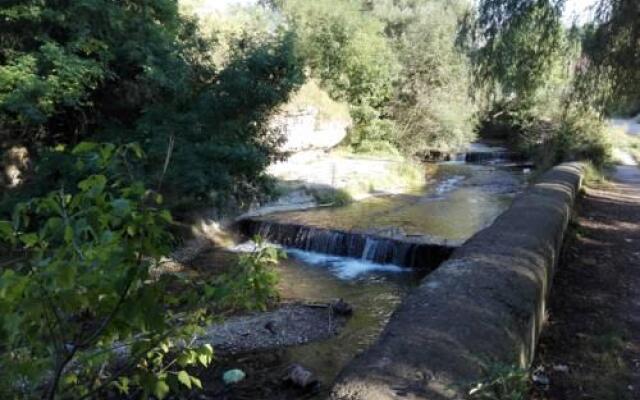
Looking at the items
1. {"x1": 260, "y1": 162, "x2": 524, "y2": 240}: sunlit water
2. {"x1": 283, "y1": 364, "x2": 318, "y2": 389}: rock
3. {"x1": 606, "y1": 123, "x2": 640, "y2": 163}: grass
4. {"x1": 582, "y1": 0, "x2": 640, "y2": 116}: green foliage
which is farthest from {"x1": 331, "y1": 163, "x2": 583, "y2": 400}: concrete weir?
{"x1": 606, "y1": 123, "x2": 640, "y2": 163}: grass

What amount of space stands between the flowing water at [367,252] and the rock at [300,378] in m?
0.17

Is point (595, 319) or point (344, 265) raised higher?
point (595, 319)

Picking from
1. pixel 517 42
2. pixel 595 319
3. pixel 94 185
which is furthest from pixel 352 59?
pixel 94 185

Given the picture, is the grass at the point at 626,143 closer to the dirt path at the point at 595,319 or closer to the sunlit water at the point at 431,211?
the sunlit water at the point at 431,211

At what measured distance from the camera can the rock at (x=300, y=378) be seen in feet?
17.7

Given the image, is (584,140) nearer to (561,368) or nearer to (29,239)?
(561,368)

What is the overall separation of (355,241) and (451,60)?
1336cm

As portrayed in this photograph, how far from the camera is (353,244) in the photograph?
1103cm

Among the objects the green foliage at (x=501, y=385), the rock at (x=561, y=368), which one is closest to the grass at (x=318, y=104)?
the rock at (x=561, y=368)

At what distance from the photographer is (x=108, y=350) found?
155 cm

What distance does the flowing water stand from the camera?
21.2 ft

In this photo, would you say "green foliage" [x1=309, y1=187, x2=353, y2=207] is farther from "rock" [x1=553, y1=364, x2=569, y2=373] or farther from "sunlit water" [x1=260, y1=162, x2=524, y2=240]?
"rock" [x1=553, y1=364, x2=569, y2=373]

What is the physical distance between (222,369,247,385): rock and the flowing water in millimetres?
573

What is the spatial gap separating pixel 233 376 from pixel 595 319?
12.0 ft
